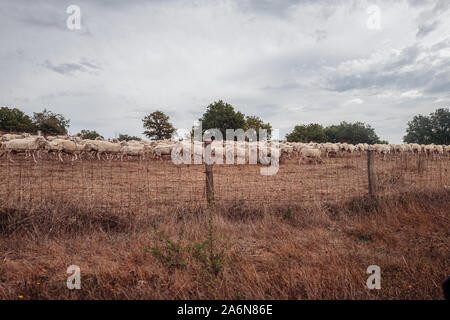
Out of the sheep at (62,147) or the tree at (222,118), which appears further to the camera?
the tree at (222,118)

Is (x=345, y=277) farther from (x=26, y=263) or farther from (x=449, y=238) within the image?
(x=26, y=263)

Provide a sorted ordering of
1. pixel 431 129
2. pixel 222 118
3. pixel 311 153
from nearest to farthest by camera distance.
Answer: pixel 311 153 → pixel 222 118 → pixel 431 129

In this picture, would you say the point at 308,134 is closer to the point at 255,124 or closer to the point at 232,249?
the point at 255,124

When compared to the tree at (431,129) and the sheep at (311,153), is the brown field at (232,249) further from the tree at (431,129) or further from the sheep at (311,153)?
the tree at (431,129)

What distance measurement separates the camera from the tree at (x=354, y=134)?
255ft

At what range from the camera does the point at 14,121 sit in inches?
1850

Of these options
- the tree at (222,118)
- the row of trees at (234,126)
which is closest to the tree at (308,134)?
the row of trees at (234,126)

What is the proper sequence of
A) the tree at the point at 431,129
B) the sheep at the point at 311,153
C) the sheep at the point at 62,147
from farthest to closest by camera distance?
the tree at the point at 431,129 → the sheep at the point at 311,153 → the sheep at the point at 62,147

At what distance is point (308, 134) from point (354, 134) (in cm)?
1386

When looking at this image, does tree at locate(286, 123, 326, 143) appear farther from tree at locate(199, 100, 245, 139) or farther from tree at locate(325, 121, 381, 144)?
tree at locate(199, 100, 245, 139)

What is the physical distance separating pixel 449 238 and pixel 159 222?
546 centimetres

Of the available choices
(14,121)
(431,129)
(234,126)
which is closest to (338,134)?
(431,129)

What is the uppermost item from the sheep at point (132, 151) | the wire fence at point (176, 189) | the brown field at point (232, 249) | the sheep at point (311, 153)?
the sheep at point (132, 151)

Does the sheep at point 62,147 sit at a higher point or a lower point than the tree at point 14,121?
lower
